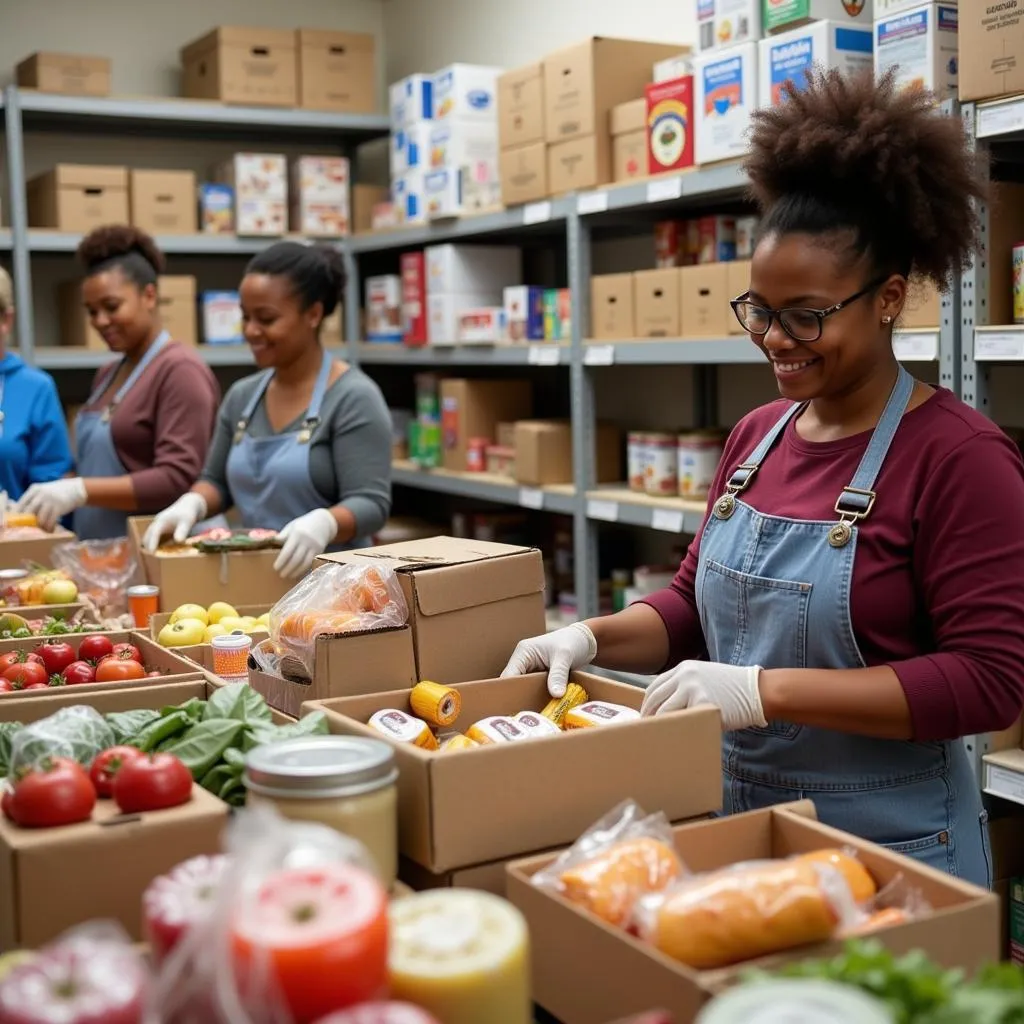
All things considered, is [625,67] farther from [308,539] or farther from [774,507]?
[774,507]

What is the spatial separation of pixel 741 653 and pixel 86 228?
4.39 meters

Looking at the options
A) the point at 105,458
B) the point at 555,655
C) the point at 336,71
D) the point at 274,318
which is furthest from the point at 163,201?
the point at 555,655

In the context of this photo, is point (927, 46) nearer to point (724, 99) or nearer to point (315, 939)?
point (724, 99)

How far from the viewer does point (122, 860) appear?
1269 mm

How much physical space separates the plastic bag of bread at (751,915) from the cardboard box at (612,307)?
10.4 ft

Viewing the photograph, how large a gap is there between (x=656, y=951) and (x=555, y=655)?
78 cm

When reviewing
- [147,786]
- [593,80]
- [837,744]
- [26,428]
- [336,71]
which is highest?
[336,71]

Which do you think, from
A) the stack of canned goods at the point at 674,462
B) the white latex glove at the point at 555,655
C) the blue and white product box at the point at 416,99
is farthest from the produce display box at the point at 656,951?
the blue and white product box at the point at 416,99

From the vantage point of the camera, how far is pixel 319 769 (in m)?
1.23

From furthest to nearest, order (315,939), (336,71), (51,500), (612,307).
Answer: (336,71), (612,307), (51,500), (315,939)

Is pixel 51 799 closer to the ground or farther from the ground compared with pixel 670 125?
closer to the ground

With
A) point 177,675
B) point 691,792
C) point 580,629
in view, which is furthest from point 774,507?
point 177,675

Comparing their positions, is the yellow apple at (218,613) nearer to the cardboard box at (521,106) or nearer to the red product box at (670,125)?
the red product box at (670,125)

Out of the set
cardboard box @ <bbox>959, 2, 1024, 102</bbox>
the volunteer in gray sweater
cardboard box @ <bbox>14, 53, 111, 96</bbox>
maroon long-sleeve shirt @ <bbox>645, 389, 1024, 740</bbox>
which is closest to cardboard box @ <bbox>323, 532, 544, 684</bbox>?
maroon long-sleeve shirt @ <bbox>645, 389, 1024, 740</bbox>
